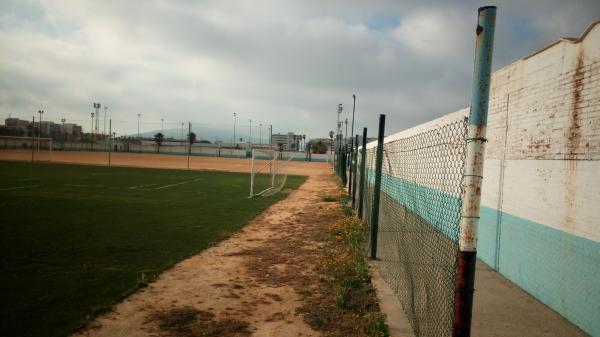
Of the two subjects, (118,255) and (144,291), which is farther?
(118,255)

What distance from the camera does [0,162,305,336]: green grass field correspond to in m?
4.21

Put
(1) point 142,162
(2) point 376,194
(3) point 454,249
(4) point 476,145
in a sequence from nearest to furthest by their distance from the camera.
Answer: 1. (4) point 476,145
2. (3) point 454,249
3. (2) point 376,194
4. (1) point 142,162

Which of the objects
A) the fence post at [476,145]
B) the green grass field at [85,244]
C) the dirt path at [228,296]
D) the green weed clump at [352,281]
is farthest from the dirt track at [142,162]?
the fence post at [476,145]

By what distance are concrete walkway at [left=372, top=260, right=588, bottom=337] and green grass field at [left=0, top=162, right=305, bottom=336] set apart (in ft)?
10.9

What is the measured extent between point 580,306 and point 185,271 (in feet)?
16.8

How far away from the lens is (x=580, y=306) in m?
4.10

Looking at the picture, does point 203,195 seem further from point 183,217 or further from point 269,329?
point 269,329

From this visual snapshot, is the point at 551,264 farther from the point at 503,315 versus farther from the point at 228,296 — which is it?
the point at 228,296

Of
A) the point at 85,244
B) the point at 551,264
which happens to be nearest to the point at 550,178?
the point at 551,264

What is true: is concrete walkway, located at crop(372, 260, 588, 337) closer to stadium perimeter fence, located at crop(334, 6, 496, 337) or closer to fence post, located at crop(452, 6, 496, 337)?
stadium perimeter fence, located at crop(334, 6, 496, 337)

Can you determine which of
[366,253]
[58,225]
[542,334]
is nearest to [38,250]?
[58,225]

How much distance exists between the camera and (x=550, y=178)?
191 inches

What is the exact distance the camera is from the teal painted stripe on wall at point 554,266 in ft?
12.9

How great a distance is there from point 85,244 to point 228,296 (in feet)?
12.1
